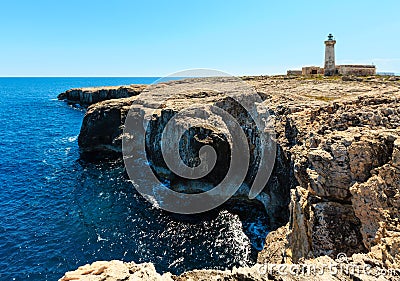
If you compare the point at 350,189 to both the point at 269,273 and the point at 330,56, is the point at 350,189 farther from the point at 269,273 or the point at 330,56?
the point at 330,56

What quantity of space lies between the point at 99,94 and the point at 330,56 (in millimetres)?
85699

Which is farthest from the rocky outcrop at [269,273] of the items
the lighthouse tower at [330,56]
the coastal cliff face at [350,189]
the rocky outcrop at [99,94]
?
the rocky outcrop at [99,94]

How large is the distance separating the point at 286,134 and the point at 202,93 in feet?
88.1

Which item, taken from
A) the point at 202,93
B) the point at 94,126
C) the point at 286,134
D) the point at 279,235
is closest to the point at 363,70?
the point at 202,93

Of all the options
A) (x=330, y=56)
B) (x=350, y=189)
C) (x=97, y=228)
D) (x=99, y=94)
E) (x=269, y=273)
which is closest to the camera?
Result: (x=269, y=273)

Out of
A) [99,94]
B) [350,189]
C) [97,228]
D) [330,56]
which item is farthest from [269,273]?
[99,94]

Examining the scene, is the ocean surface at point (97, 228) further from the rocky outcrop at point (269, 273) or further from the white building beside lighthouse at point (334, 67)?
the white building beside lighthouse at point (334, 67)

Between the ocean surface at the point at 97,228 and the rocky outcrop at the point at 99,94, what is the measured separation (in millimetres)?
50944

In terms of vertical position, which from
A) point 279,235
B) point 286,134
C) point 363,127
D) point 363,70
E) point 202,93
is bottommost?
point 279,235

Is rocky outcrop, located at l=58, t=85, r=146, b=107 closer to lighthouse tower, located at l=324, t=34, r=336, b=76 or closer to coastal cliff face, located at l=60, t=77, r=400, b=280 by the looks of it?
lighthouse tower, located at l=324, t=34, r=336, b=76

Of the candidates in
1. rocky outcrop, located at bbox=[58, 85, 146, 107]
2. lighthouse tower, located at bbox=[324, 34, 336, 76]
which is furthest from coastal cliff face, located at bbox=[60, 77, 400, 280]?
rocky outcrop, located at bbox=[58, 85, 146, 107]

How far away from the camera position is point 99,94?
367 ft

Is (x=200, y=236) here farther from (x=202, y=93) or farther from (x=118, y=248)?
(x=202, y=93)

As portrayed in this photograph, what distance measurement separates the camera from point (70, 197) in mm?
39188
